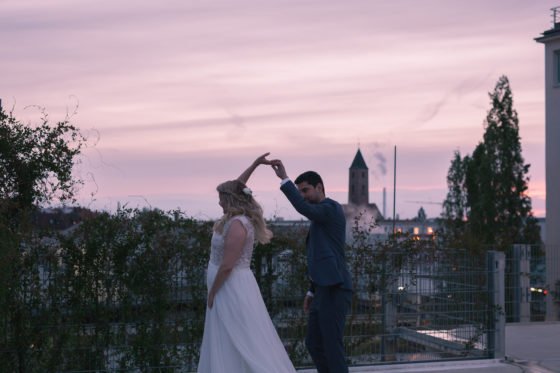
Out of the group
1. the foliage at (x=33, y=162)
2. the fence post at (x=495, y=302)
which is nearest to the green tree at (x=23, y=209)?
the foliage at (x=33, y=162)

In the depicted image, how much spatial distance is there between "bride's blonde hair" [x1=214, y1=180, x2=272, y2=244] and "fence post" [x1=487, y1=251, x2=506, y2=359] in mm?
4205

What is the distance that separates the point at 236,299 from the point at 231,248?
0.45 m

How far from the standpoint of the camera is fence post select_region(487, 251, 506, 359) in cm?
1061

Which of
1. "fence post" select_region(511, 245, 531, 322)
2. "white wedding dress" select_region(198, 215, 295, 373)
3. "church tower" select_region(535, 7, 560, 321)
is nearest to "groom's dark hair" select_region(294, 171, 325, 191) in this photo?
"white wedding dress" select_region(198, 215, 295, 373)

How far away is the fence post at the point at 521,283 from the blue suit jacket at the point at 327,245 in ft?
27.1

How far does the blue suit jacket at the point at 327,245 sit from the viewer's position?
7.53 metres

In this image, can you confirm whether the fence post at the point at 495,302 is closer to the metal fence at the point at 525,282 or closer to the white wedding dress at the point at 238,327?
the white wedding dress at the point at 238,327

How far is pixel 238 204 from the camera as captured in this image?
730 centimetres

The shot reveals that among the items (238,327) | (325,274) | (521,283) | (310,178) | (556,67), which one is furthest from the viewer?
(556,67)

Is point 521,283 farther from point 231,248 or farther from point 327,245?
point 231,248

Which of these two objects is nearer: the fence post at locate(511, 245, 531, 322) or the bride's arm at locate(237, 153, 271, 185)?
the bride's arm at locate(237, 153, 271, 185)

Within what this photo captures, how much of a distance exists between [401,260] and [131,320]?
3179 millimetres

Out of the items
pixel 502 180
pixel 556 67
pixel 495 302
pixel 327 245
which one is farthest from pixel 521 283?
pixel 502 180

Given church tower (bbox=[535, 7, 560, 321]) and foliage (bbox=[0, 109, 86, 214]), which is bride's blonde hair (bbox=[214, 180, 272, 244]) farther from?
church tower (bbox=[535, 7, 560, 321])
